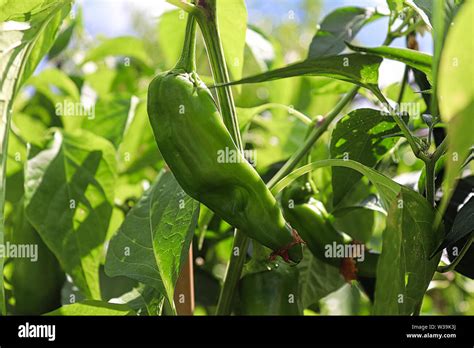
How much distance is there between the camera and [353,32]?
1.87ft

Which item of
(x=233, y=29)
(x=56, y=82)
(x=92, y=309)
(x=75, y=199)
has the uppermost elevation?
(x=56, y=82)

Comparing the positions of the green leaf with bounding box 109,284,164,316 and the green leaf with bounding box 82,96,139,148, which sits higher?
the green leaf with bounding box 82,96,139,148

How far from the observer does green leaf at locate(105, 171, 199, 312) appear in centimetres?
42

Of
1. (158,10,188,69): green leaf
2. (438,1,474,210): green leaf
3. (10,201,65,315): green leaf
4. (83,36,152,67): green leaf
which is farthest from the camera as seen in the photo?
(83,36,152,67): green leaf

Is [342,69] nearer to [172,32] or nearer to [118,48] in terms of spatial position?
[172,32]

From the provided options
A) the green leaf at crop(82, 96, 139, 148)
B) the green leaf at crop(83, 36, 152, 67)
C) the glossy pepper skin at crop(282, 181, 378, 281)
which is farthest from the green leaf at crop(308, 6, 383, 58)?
the green leaf at crop(83, 36, 152, 67)

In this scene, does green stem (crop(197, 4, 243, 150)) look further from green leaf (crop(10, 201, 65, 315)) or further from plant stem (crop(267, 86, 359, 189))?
green leaf (crop(10, 201, 65, 315))

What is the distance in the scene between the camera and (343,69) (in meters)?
0.38

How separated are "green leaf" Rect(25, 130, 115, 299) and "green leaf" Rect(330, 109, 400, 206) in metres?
0.20

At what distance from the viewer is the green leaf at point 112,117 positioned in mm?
658

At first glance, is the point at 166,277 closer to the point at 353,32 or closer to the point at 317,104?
the point at 353,32

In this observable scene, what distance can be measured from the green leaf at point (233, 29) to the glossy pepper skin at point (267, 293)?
0.16 m

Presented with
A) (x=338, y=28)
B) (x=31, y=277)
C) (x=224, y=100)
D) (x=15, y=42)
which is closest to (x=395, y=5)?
(x=338, y=28)

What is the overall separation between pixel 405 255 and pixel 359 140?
114mm
